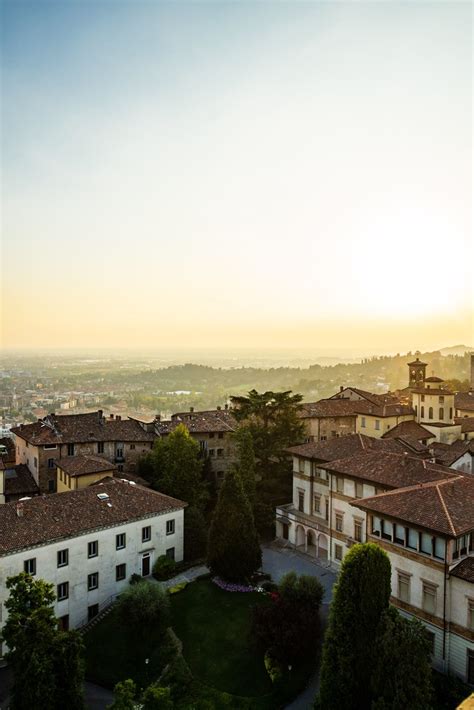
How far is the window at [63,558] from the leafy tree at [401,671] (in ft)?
60.2

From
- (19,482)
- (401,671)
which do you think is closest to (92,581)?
(19,482)

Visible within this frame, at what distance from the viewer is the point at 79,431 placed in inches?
1901

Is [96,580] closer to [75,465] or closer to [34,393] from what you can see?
[75,465]

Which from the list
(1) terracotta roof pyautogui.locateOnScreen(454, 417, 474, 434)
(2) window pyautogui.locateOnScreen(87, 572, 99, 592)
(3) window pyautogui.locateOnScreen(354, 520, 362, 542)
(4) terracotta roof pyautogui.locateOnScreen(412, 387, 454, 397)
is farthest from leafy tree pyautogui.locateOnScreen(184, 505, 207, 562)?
(1) terracotta roof pyautogui.locateOnScreen(454, 417, 474, 434)

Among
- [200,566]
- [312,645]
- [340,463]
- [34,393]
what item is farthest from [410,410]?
[34,393]

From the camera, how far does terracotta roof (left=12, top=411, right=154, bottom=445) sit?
152 ft

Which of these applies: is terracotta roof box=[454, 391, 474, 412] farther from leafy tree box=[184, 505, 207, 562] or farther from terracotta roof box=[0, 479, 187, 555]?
terracotta roof box=[0, 479, 187, 555]

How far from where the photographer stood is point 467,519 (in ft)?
74.8

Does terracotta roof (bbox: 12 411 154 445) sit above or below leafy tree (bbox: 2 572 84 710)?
above

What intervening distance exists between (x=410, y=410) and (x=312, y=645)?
107 feet

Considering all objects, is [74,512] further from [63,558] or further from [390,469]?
[390,469]

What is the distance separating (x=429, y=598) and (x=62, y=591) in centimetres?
2004

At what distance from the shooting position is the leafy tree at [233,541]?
31141 mm

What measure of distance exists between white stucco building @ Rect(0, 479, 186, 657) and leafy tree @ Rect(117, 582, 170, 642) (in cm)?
383
